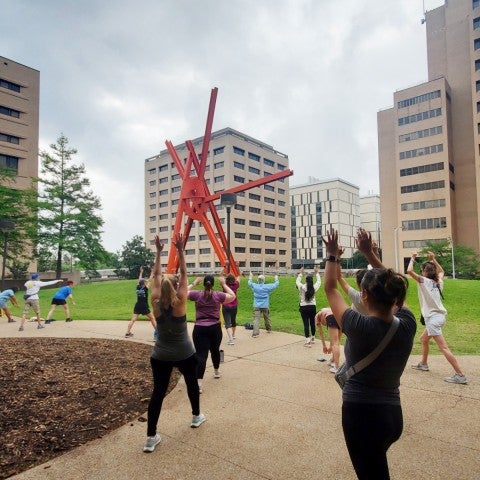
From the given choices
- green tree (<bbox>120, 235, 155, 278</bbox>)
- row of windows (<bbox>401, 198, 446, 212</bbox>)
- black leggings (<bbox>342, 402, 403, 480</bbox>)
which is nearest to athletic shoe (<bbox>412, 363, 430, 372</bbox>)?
black leggings (<bbox>342, 402, 403, 480</bbox>)

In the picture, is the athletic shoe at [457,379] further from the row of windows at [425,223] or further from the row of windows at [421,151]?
the row of windows at [421,151]

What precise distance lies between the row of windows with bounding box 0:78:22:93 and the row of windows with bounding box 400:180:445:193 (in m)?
56.5

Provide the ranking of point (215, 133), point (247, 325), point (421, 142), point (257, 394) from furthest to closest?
point (215, 133) → point (421, 142) → point (247, 325) → point (257, 394)

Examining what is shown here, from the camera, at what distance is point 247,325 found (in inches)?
450

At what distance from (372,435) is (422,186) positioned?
60.1 m

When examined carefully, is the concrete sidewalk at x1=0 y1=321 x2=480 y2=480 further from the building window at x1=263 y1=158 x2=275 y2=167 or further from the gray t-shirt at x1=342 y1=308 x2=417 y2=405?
the building window at x1=263 y1=158 x2=275 y2=167

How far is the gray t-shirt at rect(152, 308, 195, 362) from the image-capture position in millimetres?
3719

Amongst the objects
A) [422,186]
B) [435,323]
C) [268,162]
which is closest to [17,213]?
[435,323]

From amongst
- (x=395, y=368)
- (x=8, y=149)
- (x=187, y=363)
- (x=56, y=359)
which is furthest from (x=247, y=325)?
(x=8, y=149)

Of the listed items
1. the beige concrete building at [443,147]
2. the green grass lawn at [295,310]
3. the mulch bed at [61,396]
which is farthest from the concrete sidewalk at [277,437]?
the beige concrete building at [443,147]

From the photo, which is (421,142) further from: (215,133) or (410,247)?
(215,133)

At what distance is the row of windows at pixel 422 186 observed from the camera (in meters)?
53.1

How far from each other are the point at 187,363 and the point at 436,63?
233 feet

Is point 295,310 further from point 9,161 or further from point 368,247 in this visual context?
point 9,161
